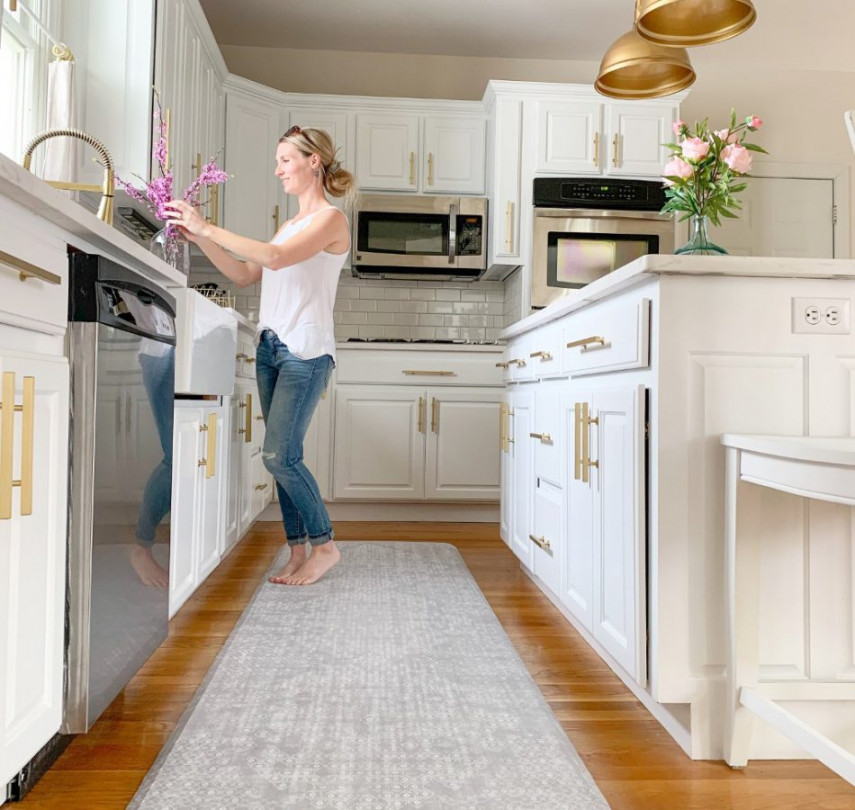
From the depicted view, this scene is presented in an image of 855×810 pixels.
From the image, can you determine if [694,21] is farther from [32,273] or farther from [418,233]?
→ [418,233]

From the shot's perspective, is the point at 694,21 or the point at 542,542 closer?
the point at 694,21

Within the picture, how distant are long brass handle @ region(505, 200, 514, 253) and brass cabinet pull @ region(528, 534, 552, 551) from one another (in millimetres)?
2131

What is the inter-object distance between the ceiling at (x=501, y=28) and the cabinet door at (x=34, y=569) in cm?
354

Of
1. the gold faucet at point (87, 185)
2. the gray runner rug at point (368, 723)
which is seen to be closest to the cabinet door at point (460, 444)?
the gray runner rug at point (368, 723)

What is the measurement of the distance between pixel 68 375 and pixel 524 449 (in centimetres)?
170

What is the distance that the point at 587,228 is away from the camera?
4074mm

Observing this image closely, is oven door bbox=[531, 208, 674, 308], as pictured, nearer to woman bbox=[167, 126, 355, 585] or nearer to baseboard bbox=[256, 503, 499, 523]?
baseboard bbox=[256, 503, 499, 523]

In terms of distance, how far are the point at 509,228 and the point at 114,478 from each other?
3.14 metres

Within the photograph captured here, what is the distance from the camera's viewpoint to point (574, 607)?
1.92 metres

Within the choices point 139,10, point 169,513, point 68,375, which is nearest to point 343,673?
point 169,513

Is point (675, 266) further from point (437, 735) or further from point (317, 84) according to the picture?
point (317, 84)

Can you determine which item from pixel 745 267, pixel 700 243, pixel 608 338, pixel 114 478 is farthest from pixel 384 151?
pixel 114 478

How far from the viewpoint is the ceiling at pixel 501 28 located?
3977 millimetres

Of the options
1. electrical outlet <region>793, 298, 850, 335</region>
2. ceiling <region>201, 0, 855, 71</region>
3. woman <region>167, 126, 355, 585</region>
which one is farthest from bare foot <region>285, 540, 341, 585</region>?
ceiling <region>201, 0, 855, 71</region>
